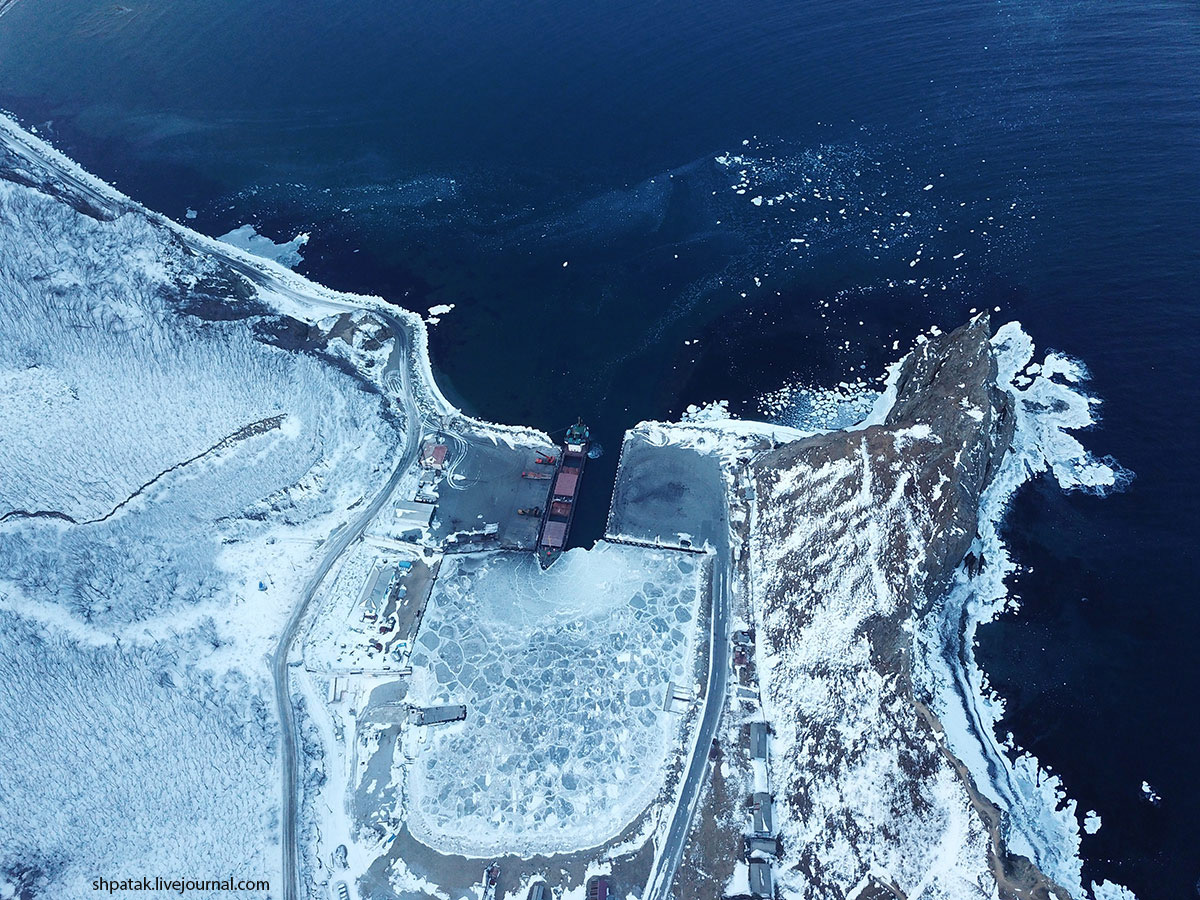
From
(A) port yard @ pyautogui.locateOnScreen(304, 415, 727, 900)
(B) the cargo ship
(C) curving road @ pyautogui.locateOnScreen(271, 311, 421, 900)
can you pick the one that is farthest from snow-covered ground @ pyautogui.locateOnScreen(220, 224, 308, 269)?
(B) the cargo ship

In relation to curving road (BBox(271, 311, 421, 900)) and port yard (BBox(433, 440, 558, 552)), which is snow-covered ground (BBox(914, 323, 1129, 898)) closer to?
port yard (BBox(433, 440, 558, 552))

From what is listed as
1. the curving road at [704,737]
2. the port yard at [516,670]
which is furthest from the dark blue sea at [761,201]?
the curving road at [704,737]

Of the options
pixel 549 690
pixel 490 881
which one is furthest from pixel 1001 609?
pixel 490 881

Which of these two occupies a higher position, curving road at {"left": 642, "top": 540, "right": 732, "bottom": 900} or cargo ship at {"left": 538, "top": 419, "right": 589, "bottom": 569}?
cargo ship at {"left": 538, "top": 419, "right": 589, "bottom": 569}

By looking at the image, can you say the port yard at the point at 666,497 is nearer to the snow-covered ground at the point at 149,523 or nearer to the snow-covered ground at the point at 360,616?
the snow-covered ground at the point at 360,616

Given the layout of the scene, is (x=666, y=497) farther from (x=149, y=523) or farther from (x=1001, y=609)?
(x=149, y=523)

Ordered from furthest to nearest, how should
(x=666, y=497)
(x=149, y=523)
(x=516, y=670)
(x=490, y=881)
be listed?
1. (x=666, y=497)
2. (x=149, y=523)
3. (x=516, y=670)
4. (x=490, y=881)
